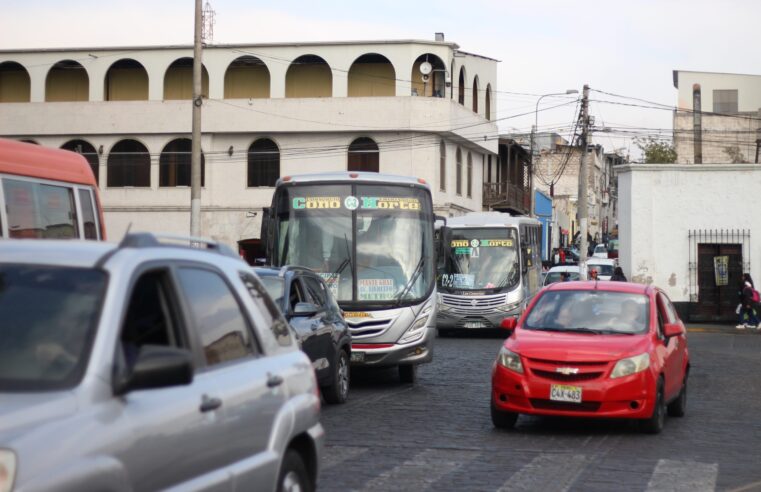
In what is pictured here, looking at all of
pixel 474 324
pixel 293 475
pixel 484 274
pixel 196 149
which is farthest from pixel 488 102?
pixel 293 475

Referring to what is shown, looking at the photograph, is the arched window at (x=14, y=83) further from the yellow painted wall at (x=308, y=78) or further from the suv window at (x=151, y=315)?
the suv window at (x=151, y=315)

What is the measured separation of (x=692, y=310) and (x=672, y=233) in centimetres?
269

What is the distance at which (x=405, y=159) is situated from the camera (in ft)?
172

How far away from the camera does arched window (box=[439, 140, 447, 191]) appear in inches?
2105

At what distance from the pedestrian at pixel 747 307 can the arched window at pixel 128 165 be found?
26846mm

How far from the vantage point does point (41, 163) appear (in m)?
14.5

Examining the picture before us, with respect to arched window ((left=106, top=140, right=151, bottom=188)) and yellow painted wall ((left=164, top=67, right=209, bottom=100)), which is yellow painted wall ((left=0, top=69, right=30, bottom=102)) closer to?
arched window ((left=106, top=140, right=151, bottom=188))

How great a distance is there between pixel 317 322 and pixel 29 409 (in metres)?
10.8

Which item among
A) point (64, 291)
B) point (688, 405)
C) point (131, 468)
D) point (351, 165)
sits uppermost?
point (351, 165)

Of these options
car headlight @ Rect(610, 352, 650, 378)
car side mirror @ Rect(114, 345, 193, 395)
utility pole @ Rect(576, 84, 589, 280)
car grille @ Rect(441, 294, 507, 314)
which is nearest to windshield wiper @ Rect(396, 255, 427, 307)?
car headlight @ Rect(610, 352, 650, 378)

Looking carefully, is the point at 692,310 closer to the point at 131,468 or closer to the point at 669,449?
the point at 669,449

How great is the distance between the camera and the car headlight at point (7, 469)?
413 centimetres

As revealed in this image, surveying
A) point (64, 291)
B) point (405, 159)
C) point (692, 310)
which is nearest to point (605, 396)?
point (64, 291)

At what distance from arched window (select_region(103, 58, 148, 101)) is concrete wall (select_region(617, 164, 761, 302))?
23.7 meters
